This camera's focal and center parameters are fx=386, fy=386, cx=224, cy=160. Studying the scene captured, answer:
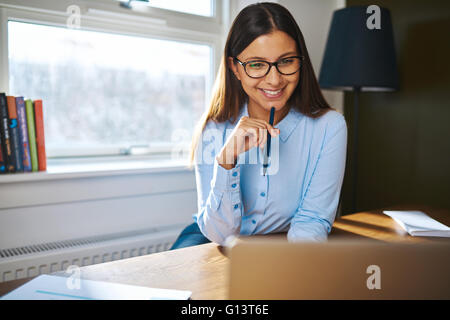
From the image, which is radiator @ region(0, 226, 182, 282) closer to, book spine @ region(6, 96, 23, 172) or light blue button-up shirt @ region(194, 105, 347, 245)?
book spine @ region(6, 96, 23, 172)

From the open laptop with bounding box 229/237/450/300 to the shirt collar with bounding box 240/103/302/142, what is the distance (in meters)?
0.71

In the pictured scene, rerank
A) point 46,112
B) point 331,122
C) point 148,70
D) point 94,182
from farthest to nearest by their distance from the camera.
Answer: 1. point 148,70
2. point 46,112
3. point 94,182
4. point 331,122

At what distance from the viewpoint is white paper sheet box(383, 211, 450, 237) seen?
103 centimetres

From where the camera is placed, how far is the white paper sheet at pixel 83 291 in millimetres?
641

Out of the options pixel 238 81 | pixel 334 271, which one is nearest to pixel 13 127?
pixel 238 81

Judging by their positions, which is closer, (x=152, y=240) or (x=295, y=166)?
(x=295, y=166)

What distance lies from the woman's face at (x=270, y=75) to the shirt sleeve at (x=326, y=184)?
0.18m

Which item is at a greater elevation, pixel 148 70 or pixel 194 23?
pixel 194 23

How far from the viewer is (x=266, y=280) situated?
50cm

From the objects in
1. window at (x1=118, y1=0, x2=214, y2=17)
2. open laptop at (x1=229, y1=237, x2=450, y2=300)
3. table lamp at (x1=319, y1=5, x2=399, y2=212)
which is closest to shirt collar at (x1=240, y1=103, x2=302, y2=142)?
table lamp at (x1=319, y1=5, x2=399, y2=212)

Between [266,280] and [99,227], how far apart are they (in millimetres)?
1230

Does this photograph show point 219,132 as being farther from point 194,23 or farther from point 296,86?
point 194,23

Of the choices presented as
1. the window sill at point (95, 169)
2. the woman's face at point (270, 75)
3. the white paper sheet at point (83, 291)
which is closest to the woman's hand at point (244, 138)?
the woman's face at point (270, 75)
